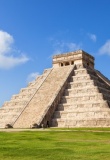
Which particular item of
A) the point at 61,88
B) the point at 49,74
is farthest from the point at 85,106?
the point at 49,74

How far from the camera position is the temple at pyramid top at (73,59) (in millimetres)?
52938

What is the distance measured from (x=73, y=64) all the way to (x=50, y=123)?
15.6 metres

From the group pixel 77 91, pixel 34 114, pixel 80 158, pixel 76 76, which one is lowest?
pixel 80 158

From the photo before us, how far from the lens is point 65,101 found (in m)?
44.7

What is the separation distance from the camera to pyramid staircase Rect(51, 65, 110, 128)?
3906cm

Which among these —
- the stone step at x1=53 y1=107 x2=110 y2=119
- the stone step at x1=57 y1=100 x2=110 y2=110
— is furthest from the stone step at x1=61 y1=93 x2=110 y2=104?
the stone step at x1=53 y1=107 x2=110 y2=119

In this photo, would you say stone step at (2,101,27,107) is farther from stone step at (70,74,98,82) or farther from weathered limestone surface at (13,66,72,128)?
stone step at (70,74,98,82)

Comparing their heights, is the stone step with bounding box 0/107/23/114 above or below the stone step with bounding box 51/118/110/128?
above

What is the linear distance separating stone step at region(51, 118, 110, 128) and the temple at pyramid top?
15541mm

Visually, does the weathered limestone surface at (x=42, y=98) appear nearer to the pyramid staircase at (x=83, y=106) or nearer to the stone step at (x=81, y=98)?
the pyramid staircase at (x=83, y=106)

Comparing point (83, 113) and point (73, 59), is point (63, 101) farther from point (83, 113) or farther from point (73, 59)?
point (73, 59)

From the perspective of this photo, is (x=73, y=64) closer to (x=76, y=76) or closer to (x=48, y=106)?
(x=76, y=76)

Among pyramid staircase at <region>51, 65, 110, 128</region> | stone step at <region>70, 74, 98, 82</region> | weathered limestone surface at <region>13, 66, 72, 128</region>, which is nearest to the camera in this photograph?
pyramid staircase at <region>51, 65, 110, 128</region>

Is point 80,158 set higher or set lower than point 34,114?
lower
